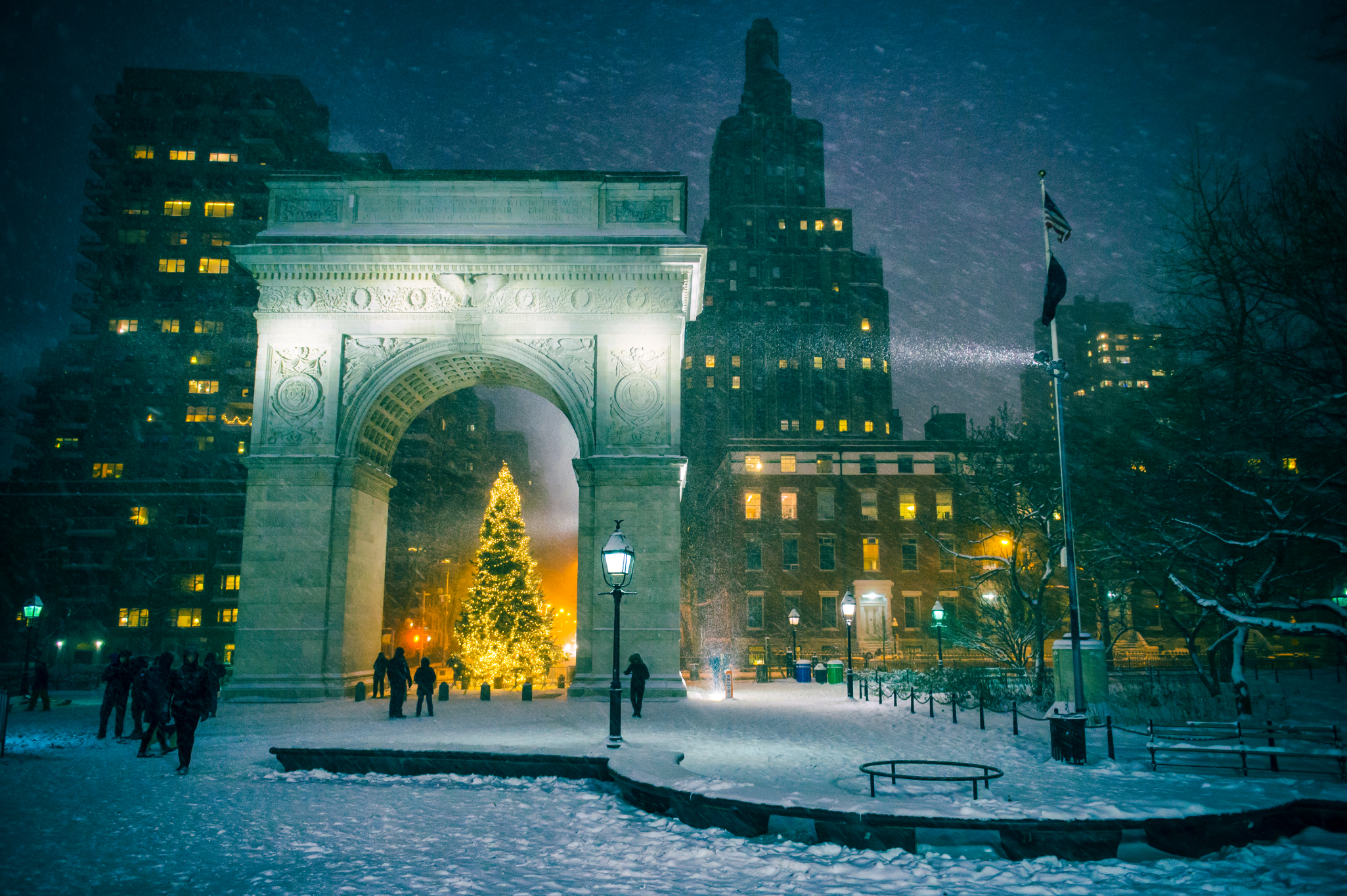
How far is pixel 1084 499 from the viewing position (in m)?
27.0

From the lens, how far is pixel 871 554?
58.0m

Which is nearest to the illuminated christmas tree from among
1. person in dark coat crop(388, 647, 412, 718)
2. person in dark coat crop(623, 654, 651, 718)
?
person in dark coat crop(388, 647, 412, 718)

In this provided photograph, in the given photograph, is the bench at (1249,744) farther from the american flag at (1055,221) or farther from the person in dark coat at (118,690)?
the person in dark coat at (118,690)

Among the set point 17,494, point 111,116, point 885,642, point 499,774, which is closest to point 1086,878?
point 499,774

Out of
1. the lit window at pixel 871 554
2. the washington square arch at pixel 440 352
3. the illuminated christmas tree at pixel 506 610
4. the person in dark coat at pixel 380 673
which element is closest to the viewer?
the person in dark coat at pixel 380 673

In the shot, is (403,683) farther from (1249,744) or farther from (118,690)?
(1249,744)

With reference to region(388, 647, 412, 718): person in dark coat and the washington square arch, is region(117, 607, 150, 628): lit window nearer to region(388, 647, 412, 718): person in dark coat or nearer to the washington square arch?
the washington square arch

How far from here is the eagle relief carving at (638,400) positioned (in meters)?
26.2

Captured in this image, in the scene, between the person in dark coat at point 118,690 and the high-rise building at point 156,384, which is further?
the high-rise building at point 156,384

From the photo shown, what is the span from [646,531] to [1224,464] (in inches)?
589

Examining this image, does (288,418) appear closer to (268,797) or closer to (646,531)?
(646,531)

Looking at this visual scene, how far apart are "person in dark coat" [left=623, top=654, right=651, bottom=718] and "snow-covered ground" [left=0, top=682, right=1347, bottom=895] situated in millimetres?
4472

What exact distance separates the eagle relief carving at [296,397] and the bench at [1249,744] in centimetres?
2295

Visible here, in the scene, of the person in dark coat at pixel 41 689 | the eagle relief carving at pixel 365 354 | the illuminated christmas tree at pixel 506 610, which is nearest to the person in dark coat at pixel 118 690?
the person in dark coat at pixel 41 689
